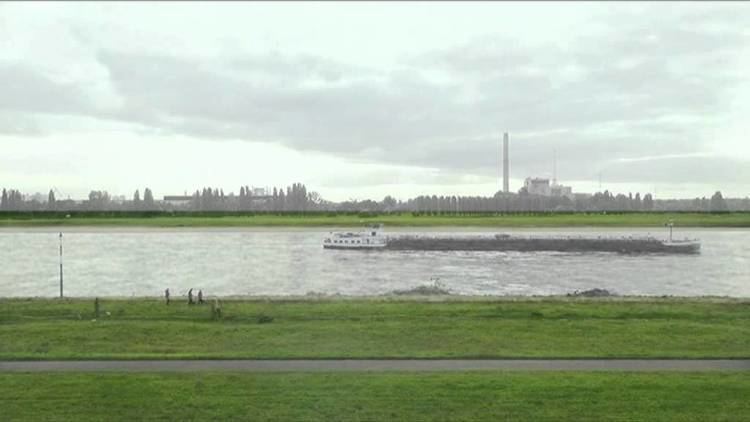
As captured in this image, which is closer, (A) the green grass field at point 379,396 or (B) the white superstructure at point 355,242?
(A) the green grass field at point 379,396

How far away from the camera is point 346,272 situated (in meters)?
51.8

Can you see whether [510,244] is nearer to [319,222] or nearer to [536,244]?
[536,244]

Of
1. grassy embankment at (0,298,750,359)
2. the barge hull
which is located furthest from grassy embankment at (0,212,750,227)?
grassy embankment at (0,298,750,359)

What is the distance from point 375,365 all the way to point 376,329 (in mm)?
4844

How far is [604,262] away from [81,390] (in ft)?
189

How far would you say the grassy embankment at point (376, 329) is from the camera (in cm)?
1789

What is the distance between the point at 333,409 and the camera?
42.4ft

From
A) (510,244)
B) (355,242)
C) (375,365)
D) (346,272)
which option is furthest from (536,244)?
(375,365)

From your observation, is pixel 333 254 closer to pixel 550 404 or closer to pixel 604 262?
pixel 604 262

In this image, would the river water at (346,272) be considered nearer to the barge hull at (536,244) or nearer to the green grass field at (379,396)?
the barge hull at (536,244)

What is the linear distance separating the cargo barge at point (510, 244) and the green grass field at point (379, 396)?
69.3 metres

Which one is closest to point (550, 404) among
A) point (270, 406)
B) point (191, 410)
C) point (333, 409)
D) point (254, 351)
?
point (333, 409)

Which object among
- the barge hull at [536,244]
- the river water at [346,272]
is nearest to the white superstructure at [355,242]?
the barge hull at [536,244]

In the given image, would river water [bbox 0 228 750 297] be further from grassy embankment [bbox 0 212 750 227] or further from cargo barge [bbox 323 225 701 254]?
grassy embankment [bbox 0 212 750 227]
